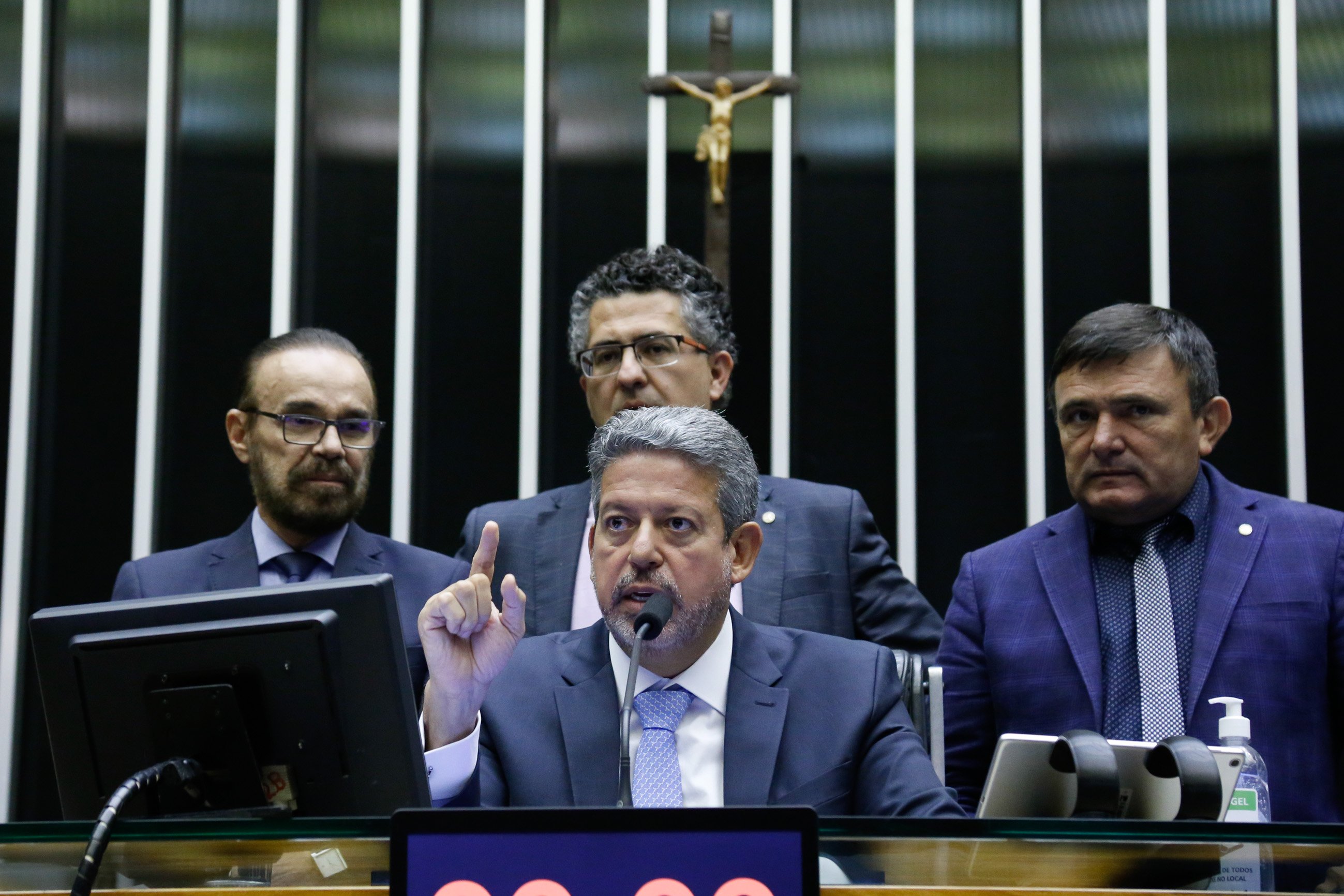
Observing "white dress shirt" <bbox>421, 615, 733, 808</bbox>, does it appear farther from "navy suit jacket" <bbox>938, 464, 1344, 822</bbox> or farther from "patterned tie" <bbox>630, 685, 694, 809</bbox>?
"navy suit jacket" <bbox>938, 464, 1344, 822</bbox>

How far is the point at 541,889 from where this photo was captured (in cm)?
131

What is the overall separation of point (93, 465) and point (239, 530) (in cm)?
165

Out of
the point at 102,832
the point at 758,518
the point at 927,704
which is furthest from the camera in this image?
the point at 758,518

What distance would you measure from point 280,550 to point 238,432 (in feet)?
0.98

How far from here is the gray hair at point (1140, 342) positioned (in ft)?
8.73

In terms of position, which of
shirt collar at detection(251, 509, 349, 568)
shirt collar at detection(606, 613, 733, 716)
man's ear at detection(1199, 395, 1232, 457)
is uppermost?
man's ear at detection(1199, 395, 1232, 457)

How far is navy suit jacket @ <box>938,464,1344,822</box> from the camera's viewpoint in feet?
8.28

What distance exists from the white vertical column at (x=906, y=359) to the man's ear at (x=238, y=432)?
1.99 meters

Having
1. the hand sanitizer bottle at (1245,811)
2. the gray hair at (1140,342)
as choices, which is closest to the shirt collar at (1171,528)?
the gray hair at (1140,342)

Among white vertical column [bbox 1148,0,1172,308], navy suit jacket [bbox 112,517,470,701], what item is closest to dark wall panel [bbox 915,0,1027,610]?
white vertical column [bbox 1148,0,1172,308]

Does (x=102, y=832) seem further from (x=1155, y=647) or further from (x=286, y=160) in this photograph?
(x=286, y=160)

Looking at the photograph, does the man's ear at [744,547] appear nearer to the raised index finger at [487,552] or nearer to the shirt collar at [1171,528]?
the raised index finger at [487,552]

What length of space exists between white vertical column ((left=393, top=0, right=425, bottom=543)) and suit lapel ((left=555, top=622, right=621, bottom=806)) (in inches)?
88.9

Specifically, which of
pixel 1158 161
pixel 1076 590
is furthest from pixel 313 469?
pixel 1158 161
